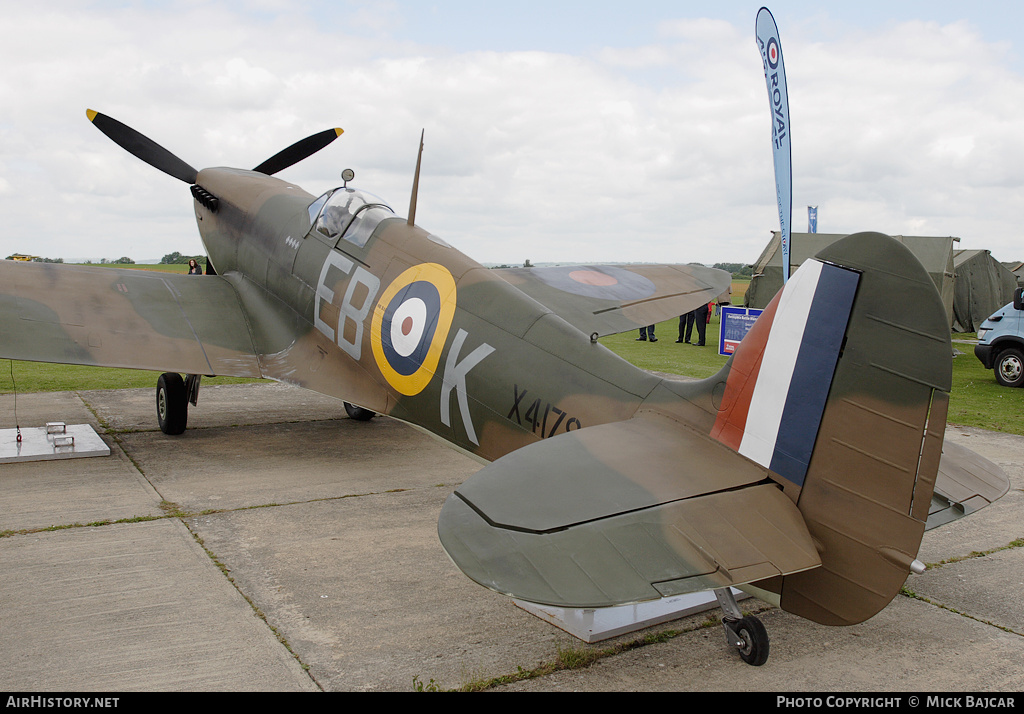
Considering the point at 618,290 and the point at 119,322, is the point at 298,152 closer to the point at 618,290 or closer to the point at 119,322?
the point at 119,322

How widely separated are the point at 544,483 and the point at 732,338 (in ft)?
41.5

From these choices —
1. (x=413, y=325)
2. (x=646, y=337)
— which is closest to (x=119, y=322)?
(x=413, y=325)

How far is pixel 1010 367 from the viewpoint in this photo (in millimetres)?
14016

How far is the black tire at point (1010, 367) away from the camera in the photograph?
13.9 m

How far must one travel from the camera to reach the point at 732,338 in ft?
49.7

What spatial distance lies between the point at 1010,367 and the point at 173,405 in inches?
563

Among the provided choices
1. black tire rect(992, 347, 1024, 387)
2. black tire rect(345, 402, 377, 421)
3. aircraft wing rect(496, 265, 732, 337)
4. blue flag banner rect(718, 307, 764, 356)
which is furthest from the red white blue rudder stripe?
black tire rect(992, 347, 1024, 387)

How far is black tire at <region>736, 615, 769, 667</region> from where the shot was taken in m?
3.80

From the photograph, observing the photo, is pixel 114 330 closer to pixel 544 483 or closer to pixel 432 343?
pixel 432 343

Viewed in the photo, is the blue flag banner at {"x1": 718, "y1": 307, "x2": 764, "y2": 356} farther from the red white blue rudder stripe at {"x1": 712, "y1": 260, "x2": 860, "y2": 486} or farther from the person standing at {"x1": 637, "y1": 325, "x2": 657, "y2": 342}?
the red white blue rudder stripe at {"x1": 712, "y1": 260, "x2": 860, "y2": 486}

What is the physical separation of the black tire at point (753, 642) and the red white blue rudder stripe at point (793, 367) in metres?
0.94

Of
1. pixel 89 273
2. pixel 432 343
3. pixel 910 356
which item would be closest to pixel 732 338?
pixel 432 343

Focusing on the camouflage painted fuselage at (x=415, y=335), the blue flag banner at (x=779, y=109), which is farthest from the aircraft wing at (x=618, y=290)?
the camouflage painted fuselage at (x=415, y=335)

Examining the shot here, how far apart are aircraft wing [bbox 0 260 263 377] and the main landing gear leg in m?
5.43
